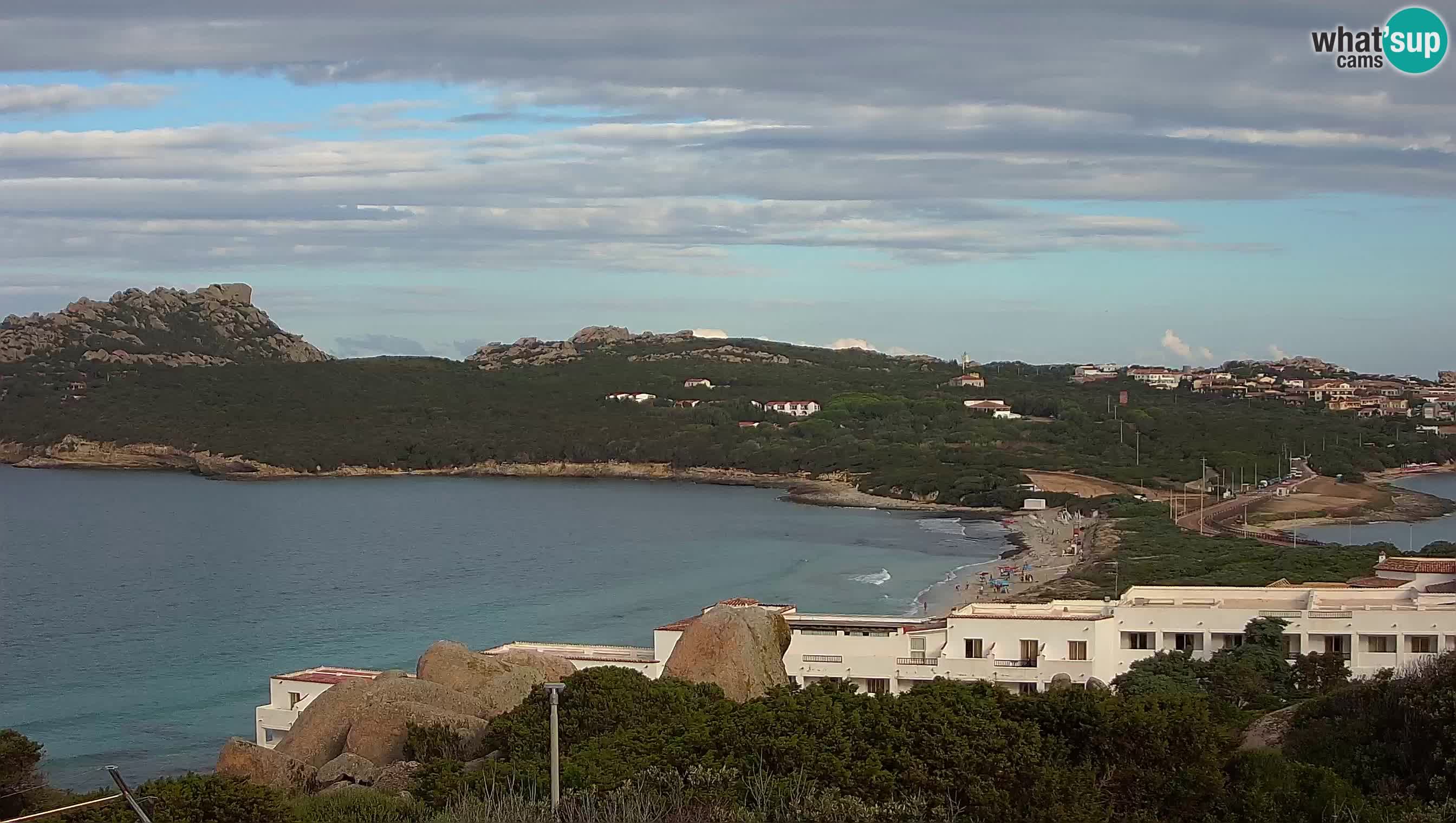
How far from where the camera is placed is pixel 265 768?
12414mm

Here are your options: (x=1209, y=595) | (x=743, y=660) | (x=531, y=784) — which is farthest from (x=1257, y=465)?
(x=531, y=784)

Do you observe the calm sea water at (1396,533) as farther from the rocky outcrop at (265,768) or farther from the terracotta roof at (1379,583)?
the rocky outcrop at (265,768)

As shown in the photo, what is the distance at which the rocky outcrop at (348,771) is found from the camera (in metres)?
12.2

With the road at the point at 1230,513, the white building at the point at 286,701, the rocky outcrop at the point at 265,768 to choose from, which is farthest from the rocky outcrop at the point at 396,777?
the road at the point at 1230,513

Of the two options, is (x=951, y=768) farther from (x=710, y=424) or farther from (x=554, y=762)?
(x=710, y=424)

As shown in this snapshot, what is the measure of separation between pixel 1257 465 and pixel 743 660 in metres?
66.2

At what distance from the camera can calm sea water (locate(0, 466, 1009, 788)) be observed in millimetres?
29547

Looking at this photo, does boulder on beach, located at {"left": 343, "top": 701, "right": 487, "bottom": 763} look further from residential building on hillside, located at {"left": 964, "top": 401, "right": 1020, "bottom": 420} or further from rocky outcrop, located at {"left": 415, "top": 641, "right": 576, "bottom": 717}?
residential building on hillside, located at {"left": 964, "top": 401, "right": 1020, "bottom": 420}

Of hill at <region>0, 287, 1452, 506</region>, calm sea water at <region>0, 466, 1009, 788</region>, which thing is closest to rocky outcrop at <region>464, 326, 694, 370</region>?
hill at <region>0, 287, 1452, 506</region>

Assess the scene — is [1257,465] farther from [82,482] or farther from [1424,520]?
[82,482]

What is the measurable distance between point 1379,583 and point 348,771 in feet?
60.3


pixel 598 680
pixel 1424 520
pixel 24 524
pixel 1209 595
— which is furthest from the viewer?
pixel 24 524

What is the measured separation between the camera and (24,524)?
220 ft

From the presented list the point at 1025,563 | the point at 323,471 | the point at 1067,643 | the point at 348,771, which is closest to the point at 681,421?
the point at 323,471
